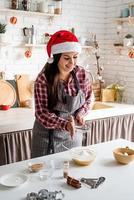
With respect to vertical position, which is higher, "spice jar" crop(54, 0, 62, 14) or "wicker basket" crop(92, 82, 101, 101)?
"spice jar" crop(54, 0, 62, 14)

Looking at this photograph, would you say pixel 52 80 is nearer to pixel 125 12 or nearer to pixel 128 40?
pixel 128 40

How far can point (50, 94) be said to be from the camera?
207cm

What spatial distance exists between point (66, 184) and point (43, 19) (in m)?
2.40

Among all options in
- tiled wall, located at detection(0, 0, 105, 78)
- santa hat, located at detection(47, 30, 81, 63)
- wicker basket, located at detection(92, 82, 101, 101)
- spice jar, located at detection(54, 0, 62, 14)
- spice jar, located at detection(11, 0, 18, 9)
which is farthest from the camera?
wicker basket, located at detection(92, 82, 101, 101)

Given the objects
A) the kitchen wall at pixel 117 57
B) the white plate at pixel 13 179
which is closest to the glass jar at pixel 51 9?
the kitchen wall at pixel 117 57

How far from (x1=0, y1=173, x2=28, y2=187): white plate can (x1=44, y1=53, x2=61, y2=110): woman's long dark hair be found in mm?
689

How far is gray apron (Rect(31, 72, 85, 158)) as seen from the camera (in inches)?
82.7

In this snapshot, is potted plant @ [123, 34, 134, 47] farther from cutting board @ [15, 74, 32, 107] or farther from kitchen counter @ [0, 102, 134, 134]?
cutting board @ [15, 74, 32, 107]

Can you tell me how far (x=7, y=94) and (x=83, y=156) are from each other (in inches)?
Result: 65.4

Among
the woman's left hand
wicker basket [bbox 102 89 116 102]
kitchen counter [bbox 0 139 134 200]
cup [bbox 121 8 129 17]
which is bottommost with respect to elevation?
kitchen counter [bbox 0 139 134 200]

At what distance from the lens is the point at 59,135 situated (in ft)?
6.90

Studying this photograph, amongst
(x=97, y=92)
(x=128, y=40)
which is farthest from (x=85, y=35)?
(x=97, y=92)

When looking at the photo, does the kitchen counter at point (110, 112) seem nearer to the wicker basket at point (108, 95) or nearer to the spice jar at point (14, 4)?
the wicker basket at point (108, 95)

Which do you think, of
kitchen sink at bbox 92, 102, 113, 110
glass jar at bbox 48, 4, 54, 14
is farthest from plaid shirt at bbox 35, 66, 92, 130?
glass jar at bbox 48, 4, 54, 14
